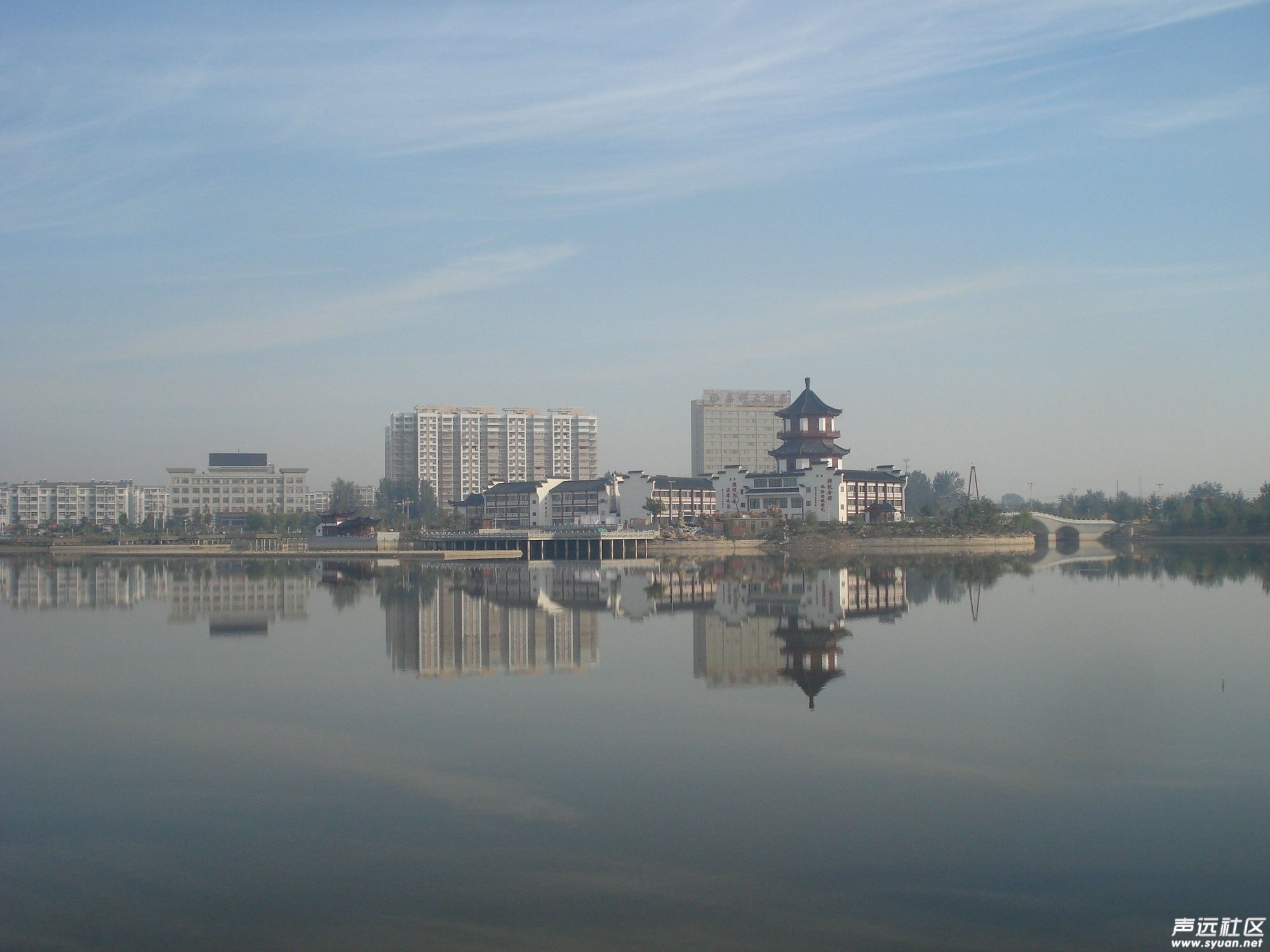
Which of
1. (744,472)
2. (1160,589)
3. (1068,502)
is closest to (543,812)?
(1160,589)

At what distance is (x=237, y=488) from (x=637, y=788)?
100795 millimetres

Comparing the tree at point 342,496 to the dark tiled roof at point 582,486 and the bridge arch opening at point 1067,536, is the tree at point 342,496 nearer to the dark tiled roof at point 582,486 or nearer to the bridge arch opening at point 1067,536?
the dark tiled roof at point 582,486

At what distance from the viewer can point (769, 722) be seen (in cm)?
1139

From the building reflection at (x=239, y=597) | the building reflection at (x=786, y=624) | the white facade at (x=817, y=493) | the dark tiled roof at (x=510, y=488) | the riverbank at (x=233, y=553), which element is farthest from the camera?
the dark tiled roof at (x=510, y=488)

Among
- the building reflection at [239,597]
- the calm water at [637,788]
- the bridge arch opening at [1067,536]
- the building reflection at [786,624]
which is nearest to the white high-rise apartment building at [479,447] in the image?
the bridge arch opening at [1067,536]

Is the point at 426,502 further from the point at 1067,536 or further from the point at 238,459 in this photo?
the point at 1067,536

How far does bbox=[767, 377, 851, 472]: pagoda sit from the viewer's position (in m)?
65.8

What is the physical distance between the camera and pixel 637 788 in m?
8.81

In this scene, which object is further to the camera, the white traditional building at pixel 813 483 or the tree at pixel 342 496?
the tree at pixel 342 496

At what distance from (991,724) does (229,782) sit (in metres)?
7.40

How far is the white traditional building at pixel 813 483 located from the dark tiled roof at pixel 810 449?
0.13 ft

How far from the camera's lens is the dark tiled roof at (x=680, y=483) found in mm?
69062

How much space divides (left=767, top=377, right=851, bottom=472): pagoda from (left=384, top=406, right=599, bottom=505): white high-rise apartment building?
4588 centimetres

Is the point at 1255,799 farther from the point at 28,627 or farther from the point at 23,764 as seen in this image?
the point at 28,627
